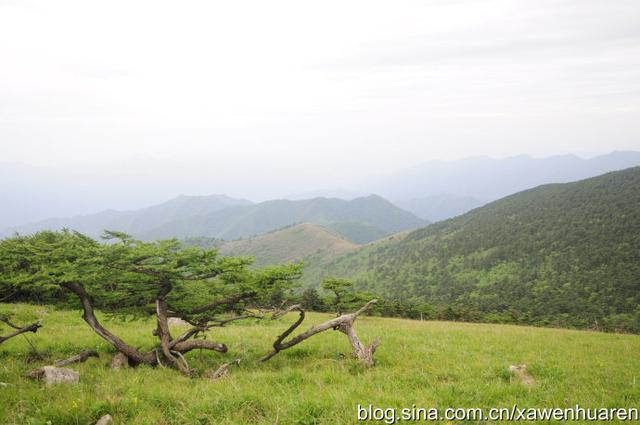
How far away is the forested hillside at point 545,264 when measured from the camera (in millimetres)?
103062

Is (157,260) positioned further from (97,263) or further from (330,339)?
(330,339)

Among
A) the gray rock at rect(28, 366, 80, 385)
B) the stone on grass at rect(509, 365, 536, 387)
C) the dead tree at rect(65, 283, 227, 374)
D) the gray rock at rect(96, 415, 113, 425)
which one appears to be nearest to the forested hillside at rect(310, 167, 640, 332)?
the stone on grass at rect(509, 365, 536, 387)

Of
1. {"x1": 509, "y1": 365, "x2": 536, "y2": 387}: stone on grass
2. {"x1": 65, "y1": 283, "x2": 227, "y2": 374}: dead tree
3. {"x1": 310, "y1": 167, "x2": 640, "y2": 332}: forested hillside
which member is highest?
{"x1": 65, "y1": 283, "x2": 227, "y2": 374}: dead tree

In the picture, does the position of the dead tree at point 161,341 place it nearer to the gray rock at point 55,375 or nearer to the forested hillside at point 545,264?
the gray rock at point 55,375

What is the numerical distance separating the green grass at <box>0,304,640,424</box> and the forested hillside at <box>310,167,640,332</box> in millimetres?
55315

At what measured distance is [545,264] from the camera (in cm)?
13638

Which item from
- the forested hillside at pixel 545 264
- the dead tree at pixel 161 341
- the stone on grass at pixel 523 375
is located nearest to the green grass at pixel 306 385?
the stone on grass at pixel 523 375

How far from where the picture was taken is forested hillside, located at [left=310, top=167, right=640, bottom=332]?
103062 mm

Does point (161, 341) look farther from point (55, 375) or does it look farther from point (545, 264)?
point (545, 264)

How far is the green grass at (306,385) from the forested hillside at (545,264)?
181ft

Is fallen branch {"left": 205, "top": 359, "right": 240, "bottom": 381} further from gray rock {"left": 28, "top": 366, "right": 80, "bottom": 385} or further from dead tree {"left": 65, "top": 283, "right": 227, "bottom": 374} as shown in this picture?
gray rock {"left": 28, "top": 366, "right": 80, "bottom": 385}

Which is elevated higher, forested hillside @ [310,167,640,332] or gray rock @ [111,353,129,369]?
gray rock @ [111,353,129,369]

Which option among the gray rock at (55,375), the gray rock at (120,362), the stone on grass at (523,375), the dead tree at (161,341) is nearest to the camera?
the gray rock at (55,375)

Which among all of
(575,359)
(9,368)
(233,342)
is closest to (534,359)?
(575,359)
